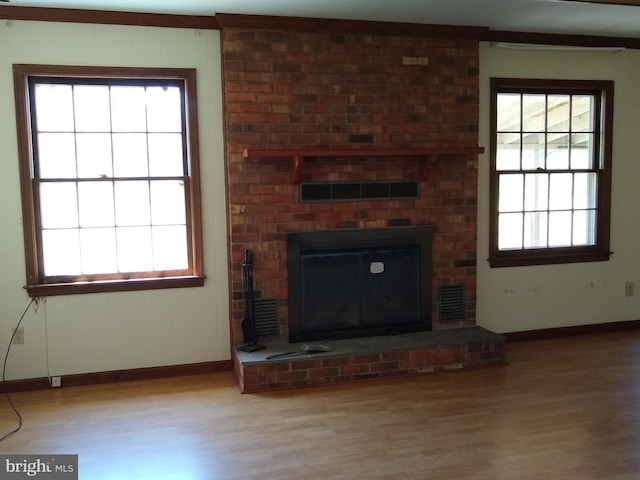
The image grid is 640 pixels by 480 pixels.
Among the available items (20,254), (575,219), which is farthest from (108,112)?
(575,219)

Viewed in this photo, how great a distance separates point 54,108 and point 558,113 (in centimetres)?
401

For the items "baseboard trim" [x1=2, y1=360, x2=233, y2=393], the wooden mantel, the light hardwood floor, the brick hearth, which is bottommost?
the light hardwood floor

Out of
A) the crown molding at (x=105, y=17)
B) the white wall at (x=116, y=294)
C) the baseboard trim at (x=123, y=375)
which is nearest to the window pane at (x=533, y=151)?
the white wall at (x=116, y=294)

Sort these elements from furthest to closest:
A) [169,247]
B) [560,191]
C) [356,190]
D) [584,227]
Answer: [584,227] < [560,191] < [356,190] < [169,247]

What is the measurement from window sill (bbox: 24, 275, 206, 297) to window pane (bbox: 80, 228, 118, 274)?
0.39 ft

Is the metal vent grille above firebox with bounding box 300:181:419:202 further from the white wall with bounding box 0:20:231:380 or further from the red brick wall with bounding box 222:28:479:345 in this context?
the white wall with bounding box 0:20:231:380

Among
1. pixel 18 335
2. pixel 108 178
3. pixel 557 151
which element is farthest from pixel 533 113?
pixel 18 335

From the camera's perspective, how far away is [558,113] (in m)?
4.97

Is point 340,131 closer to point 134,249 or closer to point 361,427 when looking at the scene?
point 134,249

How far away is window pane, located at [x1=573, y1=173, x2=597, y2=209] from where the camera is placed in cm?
509

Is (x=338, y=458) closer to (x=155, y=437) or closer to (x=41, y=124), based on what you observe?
(x=155, y=437)

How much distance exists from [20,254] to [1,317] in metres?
0.45

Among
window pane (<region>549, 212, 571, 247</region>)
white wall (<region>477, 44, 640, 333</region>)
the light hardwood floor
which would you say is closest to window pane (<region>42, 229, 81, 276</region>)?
the light hardwood floor

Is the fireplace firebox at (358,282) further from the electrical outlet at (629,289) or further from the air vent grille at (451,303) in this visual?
the electrical outlet at (629,289)
